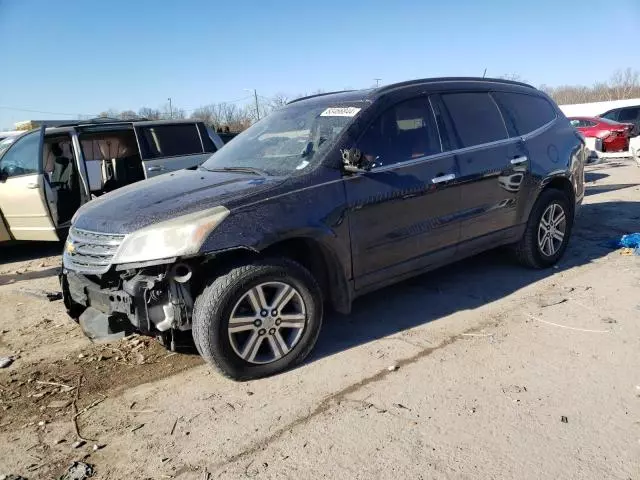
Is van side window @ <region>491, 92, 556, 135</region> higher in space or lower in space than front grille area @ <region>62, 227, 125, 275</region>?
higher

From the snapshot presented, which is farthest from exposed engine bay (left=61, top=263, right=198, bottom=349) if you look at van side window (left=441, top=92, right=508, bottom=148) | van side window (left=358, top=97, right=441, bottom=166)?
van side window (left=441, top=92, right=508, bottom=148)

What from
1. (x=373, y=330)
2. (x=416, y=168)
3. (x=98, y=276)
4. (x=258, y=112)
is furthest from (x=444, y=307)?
(x=258, y=112)

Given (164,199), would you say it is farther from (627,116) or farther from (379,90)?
(627,116)

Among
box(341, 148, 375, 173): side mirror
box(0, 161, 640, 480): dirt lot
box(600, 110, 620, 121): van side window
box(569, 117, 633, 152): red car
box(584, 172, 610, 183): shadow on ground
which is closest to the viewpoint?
box(0, 161, 640, 480): dirt lot

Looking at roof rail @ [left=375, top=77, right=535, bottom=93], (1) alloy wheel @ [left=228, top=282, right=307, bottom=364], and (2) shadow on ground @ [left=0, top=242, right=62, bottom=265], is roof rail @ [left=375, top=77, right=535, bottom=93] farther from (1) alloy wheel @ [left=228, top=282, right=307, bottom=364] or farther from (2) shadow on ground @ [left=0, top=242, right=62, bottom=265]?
(2) shadow on ground @ [left=0, top=242, right=62, bottom=265]

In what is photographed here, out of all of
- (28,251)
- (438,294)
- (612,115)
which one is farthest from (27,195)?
(612,115)

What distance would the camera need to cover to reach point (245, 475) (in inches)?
96.7

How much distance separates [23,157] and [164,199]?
192 inches

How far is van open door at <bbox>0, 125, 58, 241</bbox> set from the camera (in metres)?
6.78

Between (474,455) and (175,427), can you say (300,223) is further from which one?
(474,455)

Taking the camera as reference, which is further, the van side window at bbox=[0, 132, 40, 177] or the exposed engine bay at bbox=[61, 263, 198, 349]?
the van side window at bbox=[0, 132, 40, 177]

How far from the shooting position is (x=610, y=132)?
57.2 feet

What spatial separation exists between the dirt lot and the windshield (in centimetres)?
139

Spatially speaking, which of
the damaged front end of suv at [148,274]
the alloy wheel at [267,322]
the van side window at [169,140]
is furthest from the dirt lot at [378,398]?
the van side window at [169,140]
